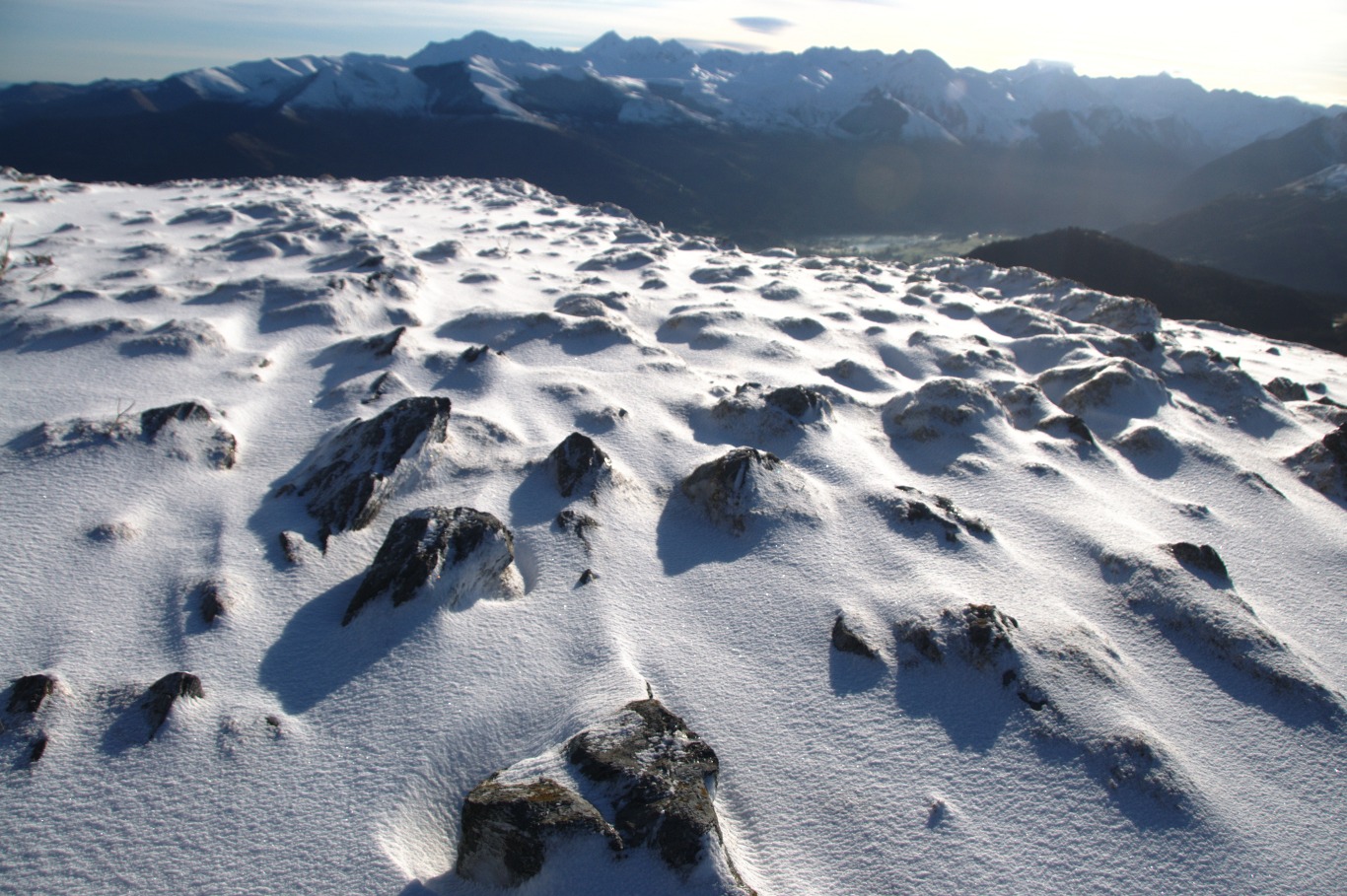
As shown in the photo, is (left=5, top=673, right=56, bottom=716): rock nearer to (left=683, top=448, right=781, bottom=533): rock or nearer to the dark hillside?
(left=683, top=448, right=781, bottom=533): rock

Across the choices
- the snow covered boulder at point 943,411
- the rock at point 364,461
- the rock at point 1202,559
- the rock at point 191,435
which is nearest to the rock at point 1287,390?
the snow covered boulder at point 943,411

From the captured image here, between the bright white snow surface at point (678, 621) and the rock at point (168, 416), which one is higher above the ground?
the bright white snow surface at point (678, 621)

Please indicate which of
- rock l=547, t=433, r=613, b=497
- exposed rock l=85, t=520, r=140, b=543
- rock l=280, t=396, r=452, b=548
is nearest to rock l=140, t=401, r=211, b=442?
rock l=280, t=396, r=452, b=548

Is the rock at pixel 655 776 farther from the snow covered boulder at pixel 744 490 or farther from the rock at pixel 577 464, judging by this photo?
the rock at pixel 577 464

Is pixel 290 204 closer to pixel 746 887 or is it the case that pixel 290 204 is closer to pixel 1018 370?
pixel 1018 370

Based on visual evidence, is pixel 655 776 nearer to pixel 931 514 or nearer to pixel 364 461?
pixel 931 514

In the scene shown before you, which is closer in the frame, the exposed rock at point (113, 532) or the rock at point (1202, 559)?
the exposed rock at point (113, 532)
